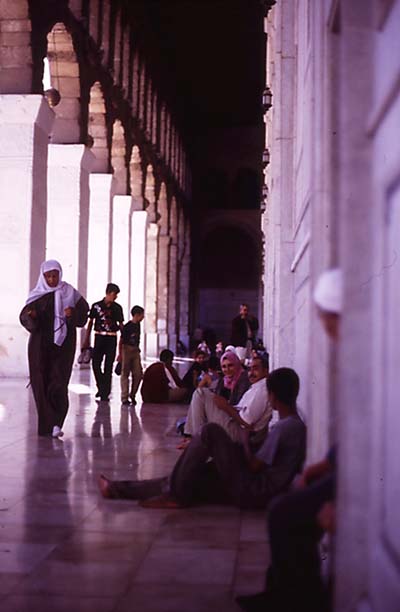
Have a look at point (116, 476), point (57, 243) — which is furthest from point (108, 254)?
point (116, 476)

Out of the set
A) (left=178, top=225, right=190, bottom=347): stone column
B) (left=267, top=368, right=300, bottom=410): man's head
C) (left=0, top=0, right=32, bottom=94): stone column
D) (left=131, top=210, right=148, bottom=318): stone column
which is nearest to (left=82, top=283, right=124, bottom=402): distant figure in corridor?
(left=0, top=0, right=32, bottom=94): stone column

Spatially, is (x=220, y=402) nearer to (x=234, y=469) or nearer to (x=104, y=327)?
(x=234, y=469)

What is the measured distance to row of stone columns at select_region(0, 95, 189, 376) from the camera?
14.3 meters

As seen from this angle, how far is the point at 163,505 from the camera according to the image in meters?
4.49

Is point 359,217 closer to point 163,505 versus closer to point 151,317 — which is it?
point 163,505

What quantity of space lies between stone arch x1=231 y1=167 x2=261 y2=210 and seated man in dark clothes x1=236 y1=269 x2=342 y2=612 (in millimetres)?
38827

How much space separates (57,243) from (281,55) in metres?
9.99

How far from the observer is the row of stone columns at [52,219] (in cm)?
1426

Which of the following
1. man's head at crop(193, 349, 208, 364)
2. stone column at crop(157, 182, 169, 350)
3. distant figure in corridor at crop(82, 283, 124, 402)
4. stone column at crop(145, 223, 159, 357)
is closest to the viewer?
man's head at crop(193, 349, 208, 364)

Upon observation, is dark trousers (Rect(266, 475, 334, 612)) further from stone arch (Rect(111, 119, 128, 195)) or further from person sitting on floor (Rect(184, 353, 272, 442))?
stone arch (Rect(111, 119, 128, 195))

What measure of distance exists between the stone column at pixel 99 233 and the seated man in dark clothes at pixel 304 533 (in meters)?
19.1

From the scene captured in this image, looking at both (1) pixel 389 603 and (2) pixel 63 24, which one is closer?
(1) pixel 389 603

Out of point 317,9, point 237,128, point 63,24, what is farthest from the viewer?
point 237,128

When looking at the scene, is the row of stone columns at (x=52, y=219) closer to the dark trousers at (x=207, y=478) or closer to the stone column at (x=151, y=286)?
the stone column at (x=151, y=286)
